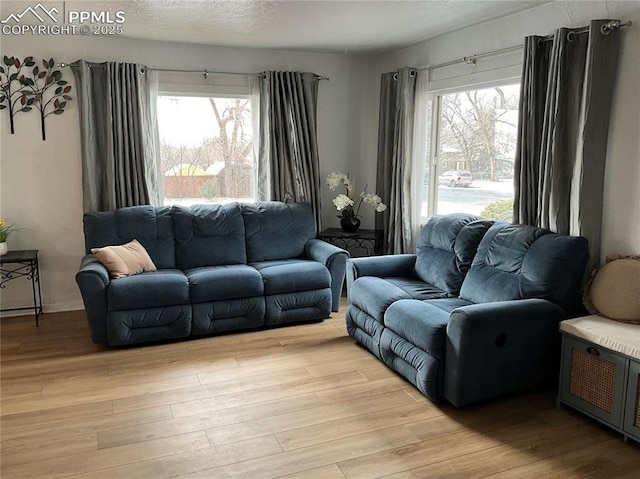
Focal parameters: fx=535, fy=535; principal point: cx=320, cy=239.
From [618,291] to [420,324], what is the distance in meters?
1.11

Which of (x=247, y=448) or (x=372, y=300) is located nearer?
(x=247, y=448)

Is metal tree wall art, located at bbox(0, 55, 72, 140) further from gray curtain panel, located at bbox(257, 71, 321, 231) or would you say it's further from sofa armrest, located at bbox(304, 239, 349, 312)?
sofa armrest, located at bbox(304, 239, 349, 312)

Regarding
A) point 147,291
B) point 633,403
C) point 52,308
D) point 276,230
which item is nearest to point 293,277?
point 276,230

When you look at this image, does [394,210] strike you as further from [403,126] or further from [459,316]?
[459,316]

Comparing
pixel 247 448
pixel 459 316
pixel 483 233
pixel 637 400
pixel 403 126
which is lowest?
pixel 247 448

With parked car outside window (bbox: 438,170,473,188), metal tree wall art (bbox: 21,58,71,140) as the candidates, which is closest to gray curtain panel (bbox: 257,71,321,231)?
parked car outside window (bbox: 438,170,473,188)

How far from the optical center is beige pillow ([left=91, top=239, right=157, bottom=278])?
402 cm

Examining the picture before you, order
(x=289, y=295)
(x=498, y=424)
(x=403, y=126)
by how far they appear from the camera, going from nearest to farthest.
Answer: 1. (x=498, y=424)
2. (x=289, y=295)
3. (x=403, y=126)

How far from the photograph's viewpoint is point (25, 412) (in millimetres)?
2984

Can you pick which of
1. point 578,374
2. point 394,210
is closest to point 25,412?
point 578,374

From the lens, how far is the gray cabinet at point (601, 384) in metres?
2.63

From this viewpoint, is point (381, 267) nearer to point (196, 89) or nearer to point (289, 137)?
point (289, 137)

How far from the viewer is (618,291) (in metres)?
2.98

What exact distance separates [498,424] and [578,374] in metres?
0.52
